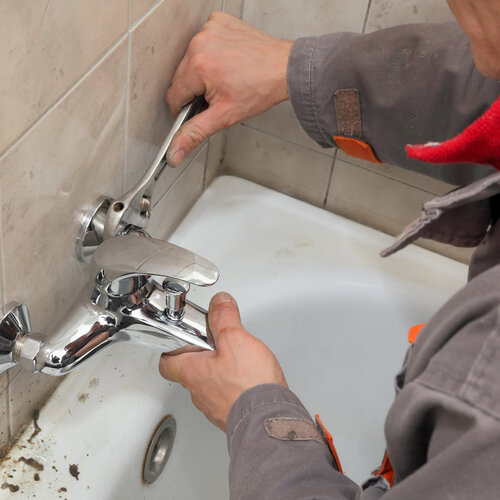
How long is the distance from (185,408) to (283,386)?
235 millimetres

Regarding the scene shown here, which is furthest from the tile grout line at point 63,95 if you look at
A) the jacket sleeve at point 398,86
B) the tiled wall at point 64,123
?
the jacket sleeve at point 398,86

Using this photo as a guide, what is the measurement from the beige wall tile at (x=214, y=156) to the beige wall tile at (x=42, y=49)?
36 centimetres

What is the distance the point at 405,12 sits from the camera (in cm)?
74

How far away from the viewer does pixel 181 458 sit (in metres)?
0.78

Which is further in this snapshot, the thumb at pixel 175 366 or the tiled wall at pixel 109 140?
the thumb at pixel 175 366

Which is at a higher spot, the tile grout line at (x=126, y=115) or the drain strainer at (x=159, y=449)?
the tile grout line at (x=126, y=115)

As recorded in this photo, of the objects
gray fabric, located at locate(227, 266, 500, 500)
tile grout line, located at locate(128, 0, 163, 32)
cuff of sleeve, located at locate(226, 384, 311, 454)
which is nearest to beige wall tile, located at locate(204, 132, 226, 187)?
tile grout line, located at locate(128, 0, 163, 32)

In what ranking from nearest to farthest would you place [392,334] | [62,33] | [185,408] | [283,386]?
[62,33] < [283,386] < [185,408] < [392,334]

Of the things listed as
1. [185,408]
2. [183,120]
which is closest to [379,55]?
[183,120]

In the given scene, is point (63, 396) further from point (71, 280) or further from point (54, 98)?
point (54, 98)

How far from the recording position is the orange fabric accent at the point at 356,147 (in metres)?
0.72

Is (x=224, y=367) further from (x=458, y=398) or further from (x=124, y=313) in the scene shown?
(x=458, y=398)

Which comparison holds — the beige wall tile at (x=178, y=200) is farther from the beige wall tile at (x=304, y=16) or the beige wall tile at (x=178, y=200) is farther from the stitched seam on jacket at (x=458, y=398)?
the stitched seam on jacket at (x=458, y=398)

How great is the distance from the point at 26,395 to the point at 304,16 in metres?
0.50
